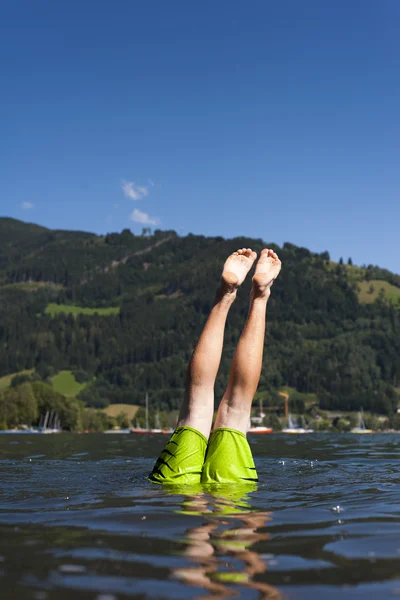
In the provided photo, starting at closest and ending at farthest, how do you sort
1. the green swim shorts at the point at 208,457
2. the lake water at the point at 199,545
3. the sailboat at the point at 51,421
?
1. the lake water at the point at 199,545
2. the green swim shorts at the point at 208,457
3. the sailboat at the point at 51,421

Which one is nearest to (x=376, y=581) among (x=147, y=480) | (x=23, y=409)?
(x=147, y=480)

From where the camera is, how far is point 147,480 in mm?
10133

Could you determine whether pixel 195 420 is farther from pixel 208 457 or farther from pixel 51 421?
pixel 51 421

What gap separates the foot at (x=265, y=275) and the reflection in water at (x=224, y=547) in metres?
3.27

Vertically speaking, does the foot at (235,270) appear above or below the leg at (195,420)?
above

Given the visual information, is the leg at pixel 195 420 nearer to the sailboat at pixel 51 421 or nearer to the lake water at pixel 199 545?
the lake water at pixel 199 545

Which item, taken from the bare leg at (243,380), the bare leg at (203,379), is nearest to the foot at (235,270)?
the bare leg at (203,379)

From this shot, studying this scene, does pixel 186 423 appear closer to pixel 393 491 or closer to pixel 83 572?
pixel 393 491

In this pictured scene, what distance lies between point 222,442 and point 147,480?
193 cm

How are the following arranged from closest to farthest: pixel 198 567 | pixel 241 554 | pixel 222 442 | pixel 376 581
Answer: pixel 376 581, pixel 198 567, pixel 241 554, pixel 222 442

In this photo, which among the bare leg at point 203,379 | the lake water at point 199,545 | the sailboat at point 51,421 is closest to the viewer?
the lake water at point 199,545

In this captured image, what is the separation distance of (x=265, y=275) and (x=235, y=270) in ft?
1.71

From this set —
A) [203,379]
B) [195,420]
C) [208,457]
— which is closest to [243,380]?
[203,379]

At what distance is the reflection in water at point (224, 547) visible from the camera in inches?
160
